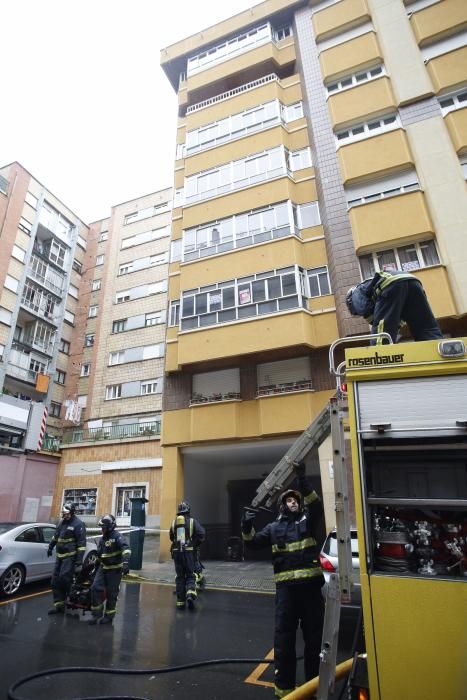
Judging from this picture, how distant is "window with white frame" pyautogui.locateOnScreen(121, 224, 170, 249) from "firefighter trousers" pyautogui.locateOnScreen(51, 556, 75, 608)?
2585 cm

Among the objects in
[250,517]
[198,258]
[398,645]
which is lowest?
[398,645]

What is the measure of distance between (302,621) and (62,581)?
5186mm

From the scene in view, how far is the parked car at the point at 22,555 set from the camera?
316 inches

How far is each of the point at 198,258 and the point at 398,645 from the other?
1458cm

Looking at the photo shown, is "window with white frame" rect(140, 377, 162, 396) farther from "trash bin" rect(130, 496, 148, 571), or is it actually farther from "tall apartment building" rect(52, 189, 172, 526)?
"trash bin" rect(130, 496, 148, 571)

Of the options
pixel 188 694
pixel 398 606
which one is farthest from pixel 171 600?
pixel 398 606

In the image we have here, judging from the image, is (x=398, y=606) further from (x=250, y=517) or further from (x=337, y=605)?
(x=250, y=517)

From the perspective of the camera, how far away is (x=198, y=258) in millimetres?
15758

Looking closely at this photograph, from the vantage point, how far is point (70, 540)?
739 cm

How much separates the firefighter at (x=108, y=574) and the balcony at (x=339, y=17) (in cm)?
2021

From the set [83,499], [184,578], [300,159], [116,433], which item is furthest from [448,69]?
[83,499]

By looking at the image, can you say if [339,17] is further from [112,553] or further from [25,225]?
[25,225]

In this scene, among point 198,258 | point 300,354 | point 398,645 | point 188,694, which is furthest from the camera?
point 198,258

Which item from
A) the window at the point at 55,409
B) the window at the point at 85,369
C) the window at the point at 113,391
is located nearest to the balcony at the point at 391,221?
the window at the point at 113,391
